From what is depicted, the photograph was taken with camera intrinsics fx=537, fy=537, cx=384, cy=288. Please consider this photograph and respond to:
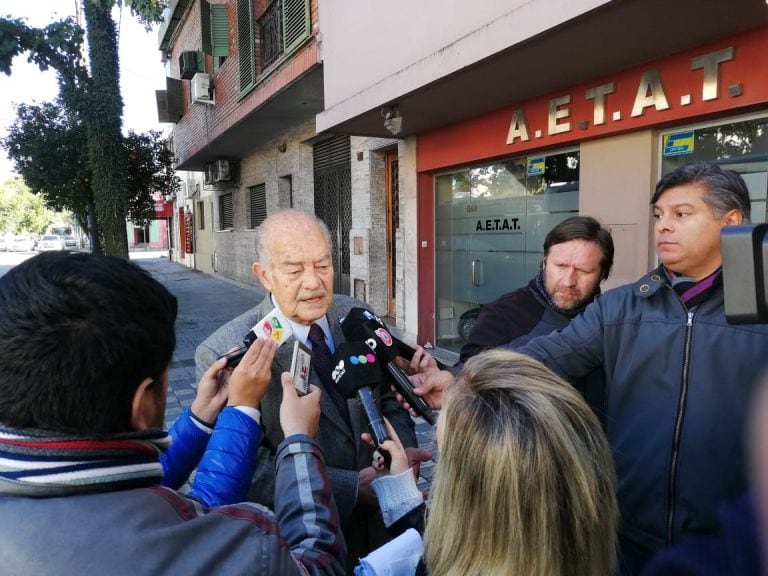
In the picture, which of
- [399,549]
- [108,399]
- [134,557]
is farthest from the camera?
[399,549]

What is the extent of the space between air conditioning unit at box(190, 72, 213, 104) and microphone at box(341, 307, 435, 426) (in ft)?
41.3

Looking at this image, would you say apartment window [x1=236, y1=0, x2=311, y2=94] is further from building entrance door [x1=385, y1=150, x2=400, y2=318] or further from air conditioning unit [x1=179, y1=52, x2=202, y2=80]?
air conditioning unit [x1=179, y1=52, x2=202, y2=80]

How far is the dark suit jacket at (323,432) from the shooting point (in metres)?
1.63

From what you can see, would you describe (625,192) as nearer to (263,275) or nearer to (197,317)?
(263,275)

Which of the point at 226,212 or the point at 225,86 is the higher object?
the point at 225,86

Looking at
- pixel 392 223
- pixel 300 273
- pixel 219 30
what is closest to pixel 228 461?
pixel 300 273

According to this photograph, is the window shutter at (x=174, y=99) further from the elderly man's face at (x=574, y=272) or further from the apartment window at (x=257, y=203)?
the elderly man's face at (x=574, y=272)

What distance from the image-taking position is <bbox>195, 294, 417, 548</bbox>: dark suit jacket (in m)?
1.63

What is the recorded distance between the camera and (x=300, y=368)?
1.48m

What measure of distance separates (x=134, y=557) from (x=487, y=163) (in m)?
6.16

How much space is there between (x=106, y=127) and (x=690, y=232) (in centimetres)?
901

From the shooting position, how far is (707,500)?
1.49 meters

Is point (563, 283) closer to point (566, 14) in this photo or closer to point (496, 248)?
point (566, 14)

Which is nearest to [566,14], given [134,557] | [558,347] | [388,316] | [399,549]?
[558,347]
